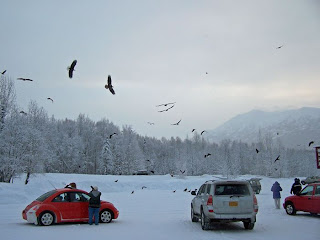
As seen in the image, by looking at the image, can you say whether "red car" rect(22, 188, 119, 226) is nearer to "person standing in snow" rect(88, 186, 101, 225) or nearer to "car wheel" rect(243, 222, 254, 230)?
"person standing in snow" rect(88, 186, 101, 225)

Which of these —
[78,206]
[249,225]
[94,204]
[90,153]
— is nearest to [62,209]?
[78,206]

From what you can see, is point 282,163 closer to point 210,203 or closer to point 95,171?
point 95,171

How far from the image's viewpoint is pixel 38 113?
180 feet

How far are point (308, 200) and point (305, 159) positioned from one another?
12763 centimetres

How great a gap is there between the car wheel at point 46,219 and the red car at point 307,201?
11.6 meters

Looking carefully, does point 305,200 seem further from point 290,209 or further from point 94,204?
point 94,204

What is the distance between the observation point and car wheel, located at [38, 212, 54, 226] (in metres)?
14.3

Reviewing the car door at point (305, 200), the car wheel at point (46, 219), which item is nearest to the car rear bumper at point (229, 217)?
the car door at point (305, 200)

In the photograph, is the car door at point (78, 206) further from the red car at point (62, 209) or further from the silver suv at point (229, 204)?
the silver suv at point (229, 204)

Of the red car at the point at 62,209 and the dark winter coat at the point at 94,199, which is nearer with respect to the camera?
the red car at the point at 62,209

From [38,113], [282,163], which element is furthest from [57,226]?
[282,163]

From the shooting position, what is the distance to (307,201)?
57.7 feet

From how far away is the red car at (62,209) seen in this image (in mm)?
14367

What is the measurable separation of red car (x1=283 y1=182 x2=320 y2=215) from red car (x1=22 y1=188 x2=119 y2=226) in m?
9.03
